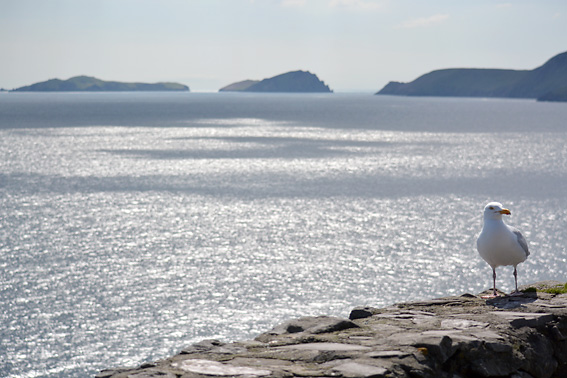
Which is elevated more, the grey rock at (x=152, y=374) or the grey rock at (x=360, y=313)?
the grey rock at (x=152, y=374)

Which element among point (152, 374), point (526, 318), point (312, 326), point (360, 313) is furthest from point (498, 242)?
point (152, 374)

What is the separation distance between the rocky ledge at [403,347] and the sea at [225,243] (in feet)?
87.9

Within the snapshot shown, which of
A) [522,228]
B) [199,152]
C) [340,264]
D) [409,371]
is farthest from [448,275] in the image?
[199,152]

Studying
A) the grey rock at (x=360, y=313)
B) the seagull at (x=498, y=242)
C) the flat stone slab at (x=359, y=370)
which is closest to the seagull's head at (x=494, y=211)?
the seagull at (x=498, y=242)

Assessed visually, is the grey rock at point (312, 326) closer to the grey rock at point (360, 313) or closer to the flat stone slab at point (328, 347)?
the grey rock at point (360, 313)

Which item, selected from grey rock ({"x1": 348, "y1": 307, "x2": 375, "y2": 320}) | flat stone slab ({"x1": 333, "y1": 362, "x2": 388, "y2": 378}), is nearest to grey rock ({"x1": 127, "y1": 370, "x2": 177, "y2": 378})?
flat stone slab ({"x1": 333, "y1": 362, "x2": 388, "y2": 378})

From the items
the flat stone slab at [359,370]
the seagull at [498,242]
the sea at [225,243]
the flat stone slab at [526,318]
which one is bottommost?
the sea at [225,243]

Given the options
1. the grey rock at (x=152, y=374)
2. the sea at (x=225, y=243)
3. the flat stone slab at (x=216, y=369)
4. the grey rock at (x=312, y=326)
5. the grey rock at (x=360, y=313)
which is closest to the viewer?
the grey rock at (x=152, y=374)

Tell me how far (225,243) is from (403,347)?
1862 inches

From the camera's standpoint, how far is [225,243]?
2098 inches

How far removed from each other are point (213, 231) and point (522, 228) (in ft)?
90.7

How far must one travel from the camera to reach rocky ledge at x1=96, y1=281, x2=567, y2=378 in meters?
5.98

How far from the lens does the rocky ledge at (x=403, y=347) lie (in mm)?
5984

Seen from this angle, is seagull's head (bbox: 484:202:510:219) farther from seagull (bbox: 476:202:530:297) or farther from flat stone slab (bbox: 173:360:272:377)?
flat stone slab (bbox: 173:360:272:377)
